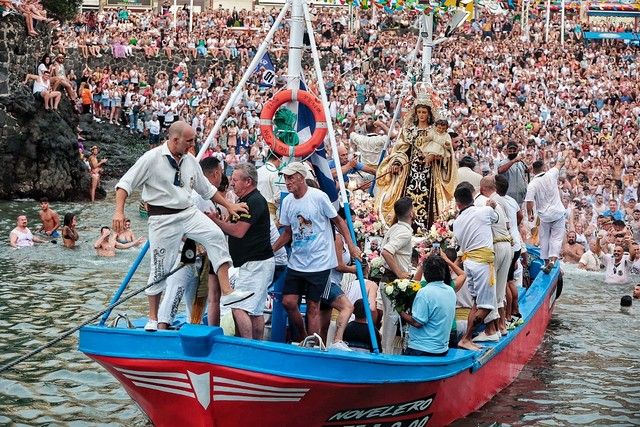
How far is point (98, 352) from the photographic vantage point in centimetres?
1045

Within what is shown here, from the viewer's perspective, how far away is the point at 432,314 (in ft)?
36.1

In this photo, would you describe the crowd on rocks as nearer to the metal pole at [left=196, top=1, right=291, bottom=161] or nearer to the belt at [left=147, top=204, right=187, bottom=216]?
the metal pole at [left=196, top=1, right=291, bottom=161]

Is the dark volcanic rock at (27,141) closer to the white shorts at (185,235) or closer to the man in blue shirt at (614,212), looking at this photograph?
the man in blue shirt at (614,212)

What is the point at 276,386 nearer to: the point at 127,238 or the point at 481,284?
the point at 481,284

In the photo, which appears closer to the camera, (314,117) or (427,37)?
(314,117)

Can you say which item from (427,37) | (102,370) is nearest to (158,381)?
(102,370)

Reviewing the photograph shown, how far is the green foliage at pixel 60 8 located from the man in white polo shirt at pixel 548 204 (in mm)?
21349

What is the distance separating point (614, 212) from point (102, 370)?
1337 centimetres

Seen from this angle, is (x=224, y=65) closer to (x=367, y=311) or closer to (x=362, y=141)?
(x=362, y=141)

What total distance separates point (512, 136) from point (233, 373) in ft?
83.0

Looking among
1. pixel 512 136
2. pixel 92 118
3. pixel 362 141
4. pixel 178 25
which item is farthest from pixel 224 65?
pixel 362 141

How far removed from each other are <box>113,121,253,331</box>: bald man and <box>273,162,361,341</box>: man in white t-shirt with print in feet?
1.82

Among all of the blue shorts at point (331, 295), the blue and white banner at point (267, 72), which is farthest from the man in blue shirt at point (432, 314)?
the blue and white banner at point (267, 72)

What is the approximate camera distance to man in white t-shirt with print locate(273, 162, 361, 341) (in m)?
10.8
